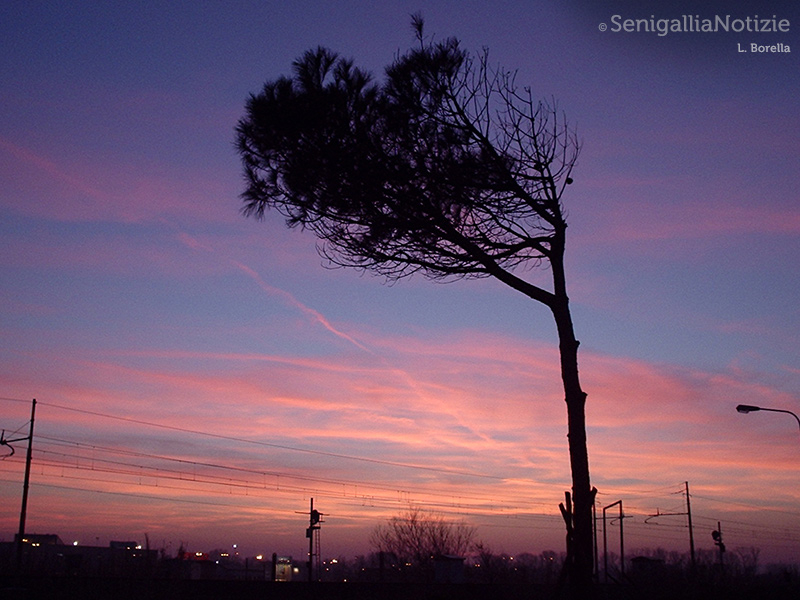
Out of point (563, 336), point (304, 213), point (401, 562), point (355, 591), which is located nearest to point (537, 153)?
point (563, 336)

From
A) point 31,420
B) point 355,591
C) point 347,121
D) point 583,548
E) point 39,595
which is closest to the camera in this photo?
point 583,548

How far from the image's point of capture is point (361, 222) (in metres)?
9.70

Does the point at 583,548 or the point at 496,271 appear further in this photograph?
the point at 496,271

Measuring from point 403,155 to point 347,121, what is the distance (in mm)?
895

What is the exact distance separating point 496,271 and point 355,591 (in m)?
6.13

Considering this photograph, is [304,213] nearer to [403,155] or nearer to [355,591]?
[403,155]

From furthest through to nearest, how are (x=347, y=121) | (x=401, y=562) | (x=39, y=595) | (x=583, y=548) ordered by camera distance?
(x=401, y=562)
(x=39, y=595)
(x=347, y=121)
(x=583, y=548)

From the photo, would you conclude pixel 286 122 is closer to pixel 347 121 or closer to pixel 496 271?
pixel 347 121

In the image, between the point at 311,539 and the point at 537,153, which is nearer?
the point at 537,153

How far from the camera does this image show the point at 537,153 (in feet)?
29.8

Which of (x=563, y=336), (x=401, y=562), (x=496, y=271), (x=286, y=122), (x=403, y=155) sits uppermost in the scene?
(x=286, y=122)

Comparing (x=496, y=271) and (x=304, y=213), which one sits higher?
(x=304, y=213)

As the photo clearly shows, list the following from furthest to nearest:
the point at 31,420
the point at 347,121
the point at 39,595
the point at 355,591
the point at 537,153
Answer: the point at 31,420
the point at 355,591
the point at 39,595
the point at 347,121
the point at 537,153

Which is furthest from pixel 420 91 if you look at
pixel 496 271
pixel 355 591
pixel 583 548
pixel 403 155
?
pixel 355 591
